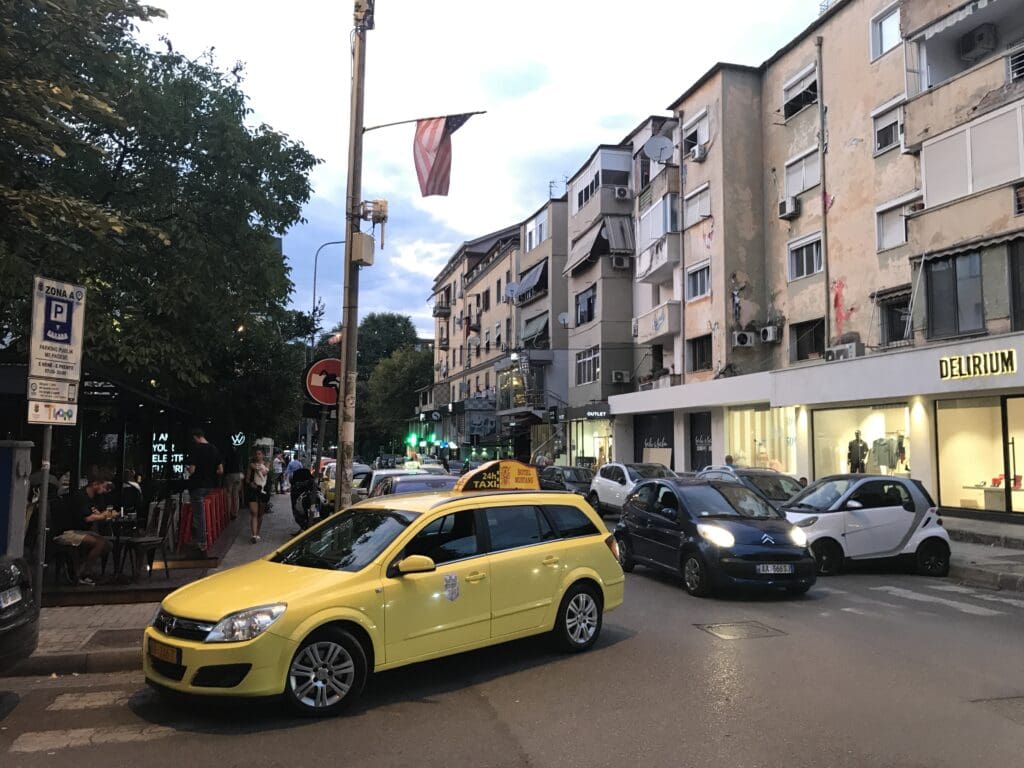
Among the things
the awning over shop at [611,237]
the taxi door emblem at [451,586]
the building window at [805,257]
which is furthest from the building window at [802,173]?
the taxi door emblem at [451,586]

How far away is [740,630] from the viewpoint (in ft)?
27.0

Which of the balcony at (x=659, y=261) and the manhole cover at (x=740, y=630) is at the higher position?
the balcony at (x=659, y=261)

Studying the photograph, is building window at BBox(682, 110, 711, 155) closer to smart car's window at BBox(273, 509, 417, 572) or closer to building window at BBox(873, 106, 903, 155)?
building window at BBox(873, 106, 903, 155)

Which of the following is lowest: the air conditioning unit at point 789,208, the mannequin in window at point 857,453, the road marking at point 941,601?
the road marking at point 941,601

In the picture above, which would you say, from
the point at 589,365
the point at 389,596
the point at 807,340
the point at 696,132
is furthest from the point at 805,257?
the point at 389,596

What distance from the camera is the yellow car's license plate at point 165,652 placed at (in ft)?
17.5

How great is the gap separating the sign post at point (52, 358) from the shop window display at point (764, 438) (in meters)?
21.5

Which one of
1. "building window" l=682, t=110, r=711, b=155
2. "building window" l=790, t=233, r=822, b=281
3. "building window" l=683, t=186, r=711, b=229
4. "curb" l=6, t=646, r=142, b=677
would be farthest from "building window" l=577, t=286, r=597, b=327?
"curb" l=6, t=646, r=142, b=677

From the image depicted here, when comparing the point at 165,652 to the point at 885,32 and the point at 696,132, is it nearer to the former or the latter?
the point at 885,32

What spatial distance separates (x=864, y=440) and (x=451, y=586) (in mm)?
18831

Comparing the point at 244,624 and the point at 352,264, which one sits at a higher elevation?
the point at 352,264

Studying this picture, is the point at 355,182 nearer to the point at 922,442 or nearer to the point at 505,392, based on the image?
the point at 922,442

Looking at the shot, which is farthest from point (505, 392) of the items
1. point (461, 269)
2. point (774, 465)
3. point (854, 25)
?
point (854, 25)

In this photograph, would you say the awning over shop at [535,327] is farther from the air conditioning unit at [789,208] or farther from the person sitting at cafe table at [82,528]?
the person sitting at cafe table at [82,528]
